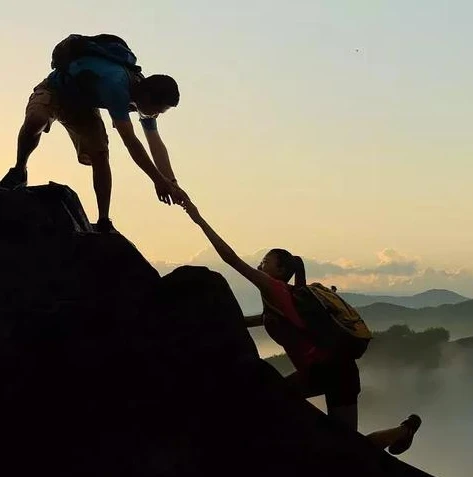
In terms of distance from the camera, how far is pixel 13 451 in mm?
6188

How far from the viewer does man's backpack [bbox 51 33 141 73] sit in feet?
24.2

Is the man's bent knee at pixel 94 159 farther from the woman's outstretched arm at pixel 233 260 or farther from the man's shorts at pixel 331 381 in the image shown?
the man's shorts at pixel 331 381

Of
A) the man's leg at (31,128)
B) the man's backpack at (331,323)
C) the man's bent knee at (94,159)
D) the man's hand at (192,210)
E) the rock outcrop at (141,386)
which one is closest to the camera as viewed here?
the rock outcrop at (141,386)

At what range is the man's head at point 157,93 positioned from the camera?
723cm

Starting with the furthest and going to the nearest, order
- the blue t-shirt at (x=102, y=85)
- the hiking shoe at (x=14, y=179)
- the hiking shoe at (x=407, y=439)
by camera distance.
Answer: the hiking shoe at (x=14, y=179), the blue t-shirt at (x=102, y=85), the hiking shoe at (x=407, y=439)

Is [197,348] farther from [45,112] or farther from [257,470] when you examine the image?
[45,112]

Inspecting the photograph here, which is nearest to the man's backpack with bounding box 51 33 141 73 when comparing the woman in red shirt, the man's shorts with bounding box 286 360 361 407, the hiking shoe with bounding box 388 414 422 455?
the woman in red shirt

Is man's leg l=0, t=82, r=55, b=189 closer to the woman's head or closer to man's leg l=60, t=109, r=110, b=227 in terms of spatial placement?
man's leg l=60, t=109, r=110, b=227

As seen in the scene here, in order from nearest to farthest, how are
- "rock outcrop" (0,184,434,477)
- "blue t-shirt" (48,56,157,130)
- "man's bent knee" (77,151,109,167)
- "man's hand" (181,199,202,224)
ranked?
"rock outcrop" (0,184,434,477), "man's hand" (181,199,202,224), "blue t-shirt" (48,56,157,130), "man's bent knee" (77,151,109,167)

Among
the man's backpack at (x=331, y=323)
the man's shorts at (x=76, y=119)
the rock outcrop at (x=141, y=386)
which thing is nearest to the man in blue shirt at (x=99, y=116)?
the man's shorts at (x=76, y=119)

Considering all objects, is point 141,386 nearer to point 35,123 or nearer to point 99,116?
point 35,123

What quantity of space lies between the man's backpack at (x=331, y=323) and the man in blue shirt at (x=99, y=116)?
155 centimetres

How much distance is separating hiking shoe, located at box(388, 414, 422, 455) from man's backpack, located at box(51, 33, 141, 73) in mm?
4239

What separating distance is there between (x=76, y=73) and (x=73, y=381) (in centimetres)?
297
